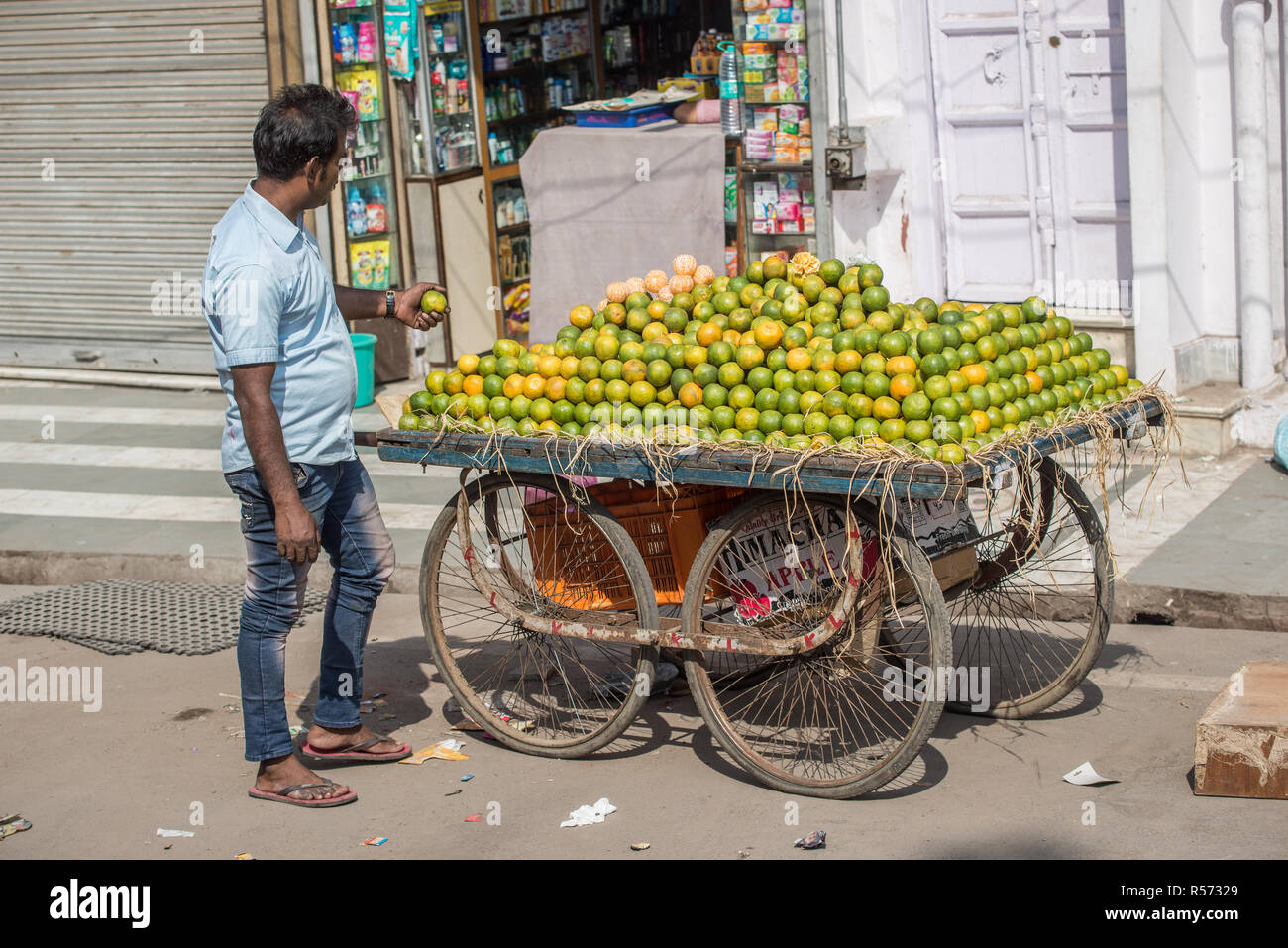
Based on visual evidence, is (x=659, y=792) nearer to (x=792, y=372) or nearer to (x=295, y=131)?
(x=792, y=372)

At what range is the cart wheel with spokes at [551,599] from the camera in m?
4.52

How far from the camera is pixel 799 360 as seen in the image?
4355 mm

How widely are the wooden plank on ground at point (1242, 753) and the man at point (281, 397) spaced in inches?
98.8

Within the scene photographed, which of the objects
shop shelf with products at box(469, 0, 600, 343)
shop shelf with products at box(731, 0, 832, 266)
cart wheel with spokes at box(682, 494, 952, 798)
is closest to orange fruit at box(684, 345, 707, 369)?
cart wheel with spokes at box(682, 494, 952, 798)

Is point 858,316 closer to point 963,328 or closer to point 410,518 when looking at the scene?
point 963,328

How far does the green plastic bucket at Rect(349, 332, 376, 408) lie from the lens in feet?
31.8

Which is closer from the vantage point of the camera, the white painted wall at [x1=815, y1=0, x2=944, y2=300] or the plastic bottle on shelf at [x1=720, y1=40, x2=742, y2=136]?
the white painted wall at [x1=815, y1=0, x2=944, y2=300]

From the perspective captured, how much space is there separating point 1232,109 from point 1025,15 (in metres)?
1.26

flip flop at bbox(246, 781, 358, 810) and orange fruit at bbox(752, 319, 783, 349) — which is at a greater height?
orange fruit at bbox(752, 319, 783, 349)

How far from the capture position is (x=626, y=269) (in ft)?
31.6

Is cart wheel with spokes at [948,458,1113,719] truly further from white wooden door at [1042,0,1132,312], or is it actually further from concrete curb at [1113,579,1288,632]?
white wooden door at [1042,0,1132,312]

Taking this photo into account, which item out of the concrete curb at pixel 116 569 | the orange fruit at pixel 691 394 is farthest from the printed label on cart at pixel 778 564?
the concrete curb at pixel 116 569

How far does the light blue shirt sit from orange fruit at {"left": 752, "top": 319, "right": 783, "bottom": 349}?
49.9 inches

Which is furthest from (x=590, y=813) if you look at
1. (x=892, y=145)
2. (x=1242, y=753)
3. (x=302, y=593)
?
(x=892, y=145)
